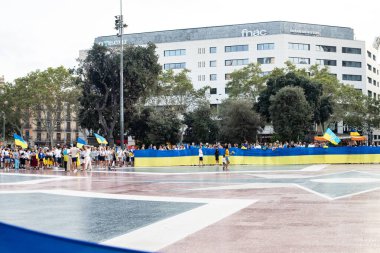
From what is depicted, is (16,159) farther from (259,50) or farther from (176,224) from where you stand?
(259,50)

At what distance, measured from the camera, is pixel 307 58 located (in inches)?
3314

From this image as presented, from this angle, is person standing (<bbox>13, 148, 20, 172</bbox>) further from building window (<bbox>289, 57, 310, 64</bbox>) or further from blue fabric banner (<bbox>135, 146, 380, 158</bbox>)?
building window (<bbox>289, 57, 310, 64</bbox>)

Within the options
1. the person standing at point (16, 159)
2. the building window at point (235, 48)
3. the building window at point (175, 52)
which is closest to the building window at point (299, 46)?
the building window at point (235, 48)

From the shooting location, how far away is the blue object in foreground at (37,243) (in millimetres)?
2160

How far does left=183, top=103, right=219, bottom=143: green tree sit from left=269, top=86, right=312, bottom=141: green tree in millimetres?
14150

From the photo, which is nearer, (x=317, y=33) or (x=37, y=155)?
(x=37, y=155)

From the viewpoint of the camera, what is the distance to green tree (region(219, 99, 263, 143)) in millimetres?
59125

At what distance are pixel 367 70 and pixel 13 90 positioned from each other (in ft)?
206

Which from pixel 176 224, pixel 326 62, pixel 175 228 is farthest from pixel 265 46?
pixel 175 228

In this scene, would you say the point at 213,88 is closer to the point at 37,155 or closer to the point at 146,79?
the point at 146,79

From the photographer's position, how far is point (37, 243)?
221 centimetres

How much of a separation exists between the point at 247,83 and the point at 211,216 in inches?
2260

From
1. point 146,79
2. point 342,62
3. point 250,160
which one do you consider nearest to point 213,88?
point 342,62

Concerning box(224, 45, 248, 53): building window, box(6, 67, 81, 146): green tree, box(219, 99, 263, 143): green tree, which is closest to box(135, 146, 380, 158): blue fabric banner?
box(219, 99, 263, 143): green tree
